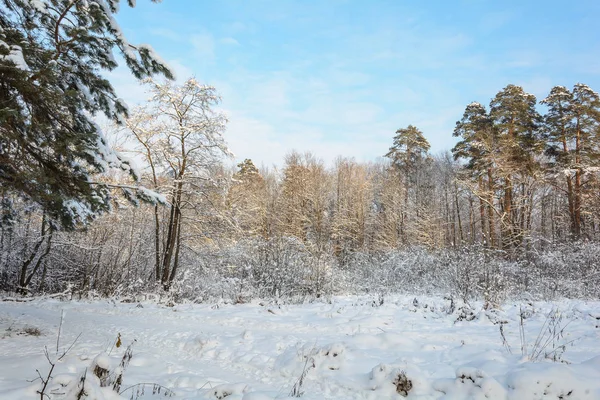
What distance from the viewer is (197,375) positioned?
13.0 ft

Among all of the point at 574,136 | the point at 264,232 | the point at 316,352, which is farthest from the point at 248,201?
the point at 574,136

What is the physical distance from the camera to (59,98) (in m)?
4.48

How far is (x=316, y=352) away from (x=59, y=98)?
4.65 metres

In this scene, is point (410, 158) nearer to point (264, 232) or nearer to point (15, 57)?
point (264, 232)

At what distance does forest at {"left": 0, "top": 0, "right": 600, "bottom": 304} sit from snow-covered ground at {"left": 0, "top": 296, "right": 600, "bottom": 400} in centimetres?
181

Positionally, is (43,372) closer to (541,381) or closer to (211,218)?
(541,381)

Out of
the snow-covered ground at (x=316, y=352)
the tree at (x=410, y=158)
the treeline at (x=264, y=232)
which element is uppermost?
the tree at (x=410, y=158)

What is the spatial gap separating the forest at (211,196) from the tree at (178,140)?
6 cm

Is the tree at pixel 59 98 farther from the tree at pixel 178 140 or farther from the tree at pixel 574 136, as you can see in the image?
the tree at pixel 574 136

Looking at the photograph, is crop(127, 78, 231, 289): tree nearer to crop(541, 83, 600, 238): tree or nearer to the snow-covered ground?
the snow-covered ground

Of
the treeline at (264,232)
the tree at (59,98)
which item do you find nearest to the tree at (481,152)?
the treeline at (264,232)

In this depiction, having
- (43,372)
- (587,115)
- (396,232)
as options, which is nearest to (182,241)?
(43,372)

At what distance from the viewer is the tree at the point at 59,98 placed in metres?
4.37

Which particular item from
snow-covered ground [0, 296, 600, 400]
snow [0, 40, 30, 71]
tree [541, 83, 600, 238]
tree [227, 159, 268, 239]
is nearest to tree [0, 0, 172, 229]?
snow [0, 40, 30, 71]
